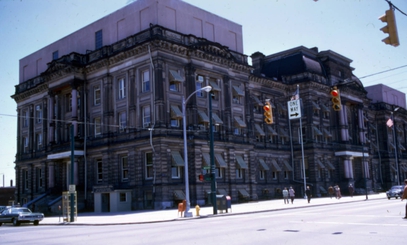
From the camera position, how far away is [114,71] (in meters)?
48.6

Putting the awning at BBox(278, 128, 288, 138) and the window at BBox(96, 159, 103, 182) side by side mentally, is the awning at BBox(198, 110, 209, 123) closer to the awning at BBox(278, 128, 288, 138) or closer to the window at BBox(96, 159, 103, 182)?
the window at BBox(96, 159, 103, 182)

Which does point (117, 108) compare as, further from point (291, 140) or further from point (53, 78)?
point (291, 140)

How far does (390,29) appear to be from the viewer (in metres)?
12.8

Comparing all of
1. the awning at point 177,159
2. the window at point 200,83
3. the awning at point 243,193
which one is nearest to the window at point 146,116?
the awning at point 177,159

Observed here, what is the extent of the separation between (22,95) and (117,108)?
22.3 m

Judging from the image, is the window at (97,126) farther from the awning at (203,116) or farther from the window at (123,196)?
the awning at (203,116)

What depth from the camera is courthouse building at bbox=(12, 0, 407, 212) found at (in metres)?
44.2

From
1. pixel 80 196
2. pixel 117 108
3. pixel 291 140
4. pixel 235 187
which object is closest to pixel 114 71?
pixel 117 108

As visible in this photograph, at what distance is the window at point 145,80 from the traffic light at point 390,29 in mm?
34084

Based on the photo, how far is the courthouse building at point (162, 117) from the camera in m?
44.2

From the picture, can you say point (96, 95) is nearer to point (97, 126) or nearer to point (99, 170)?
point (97, 126)

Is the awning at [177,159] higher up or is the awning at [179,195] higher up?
the awning at [177,159]

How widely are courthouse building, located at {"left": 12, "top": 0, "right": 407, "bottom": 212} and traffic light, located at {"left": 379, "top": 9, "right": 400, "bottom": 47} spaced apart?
69.7 feet

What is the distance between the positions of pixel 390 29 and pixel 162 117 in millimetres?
31910
